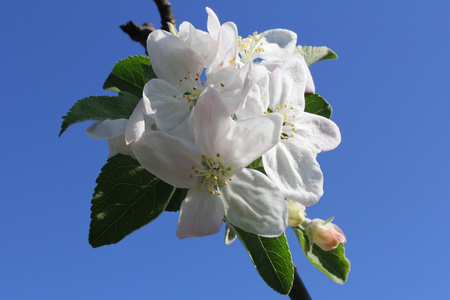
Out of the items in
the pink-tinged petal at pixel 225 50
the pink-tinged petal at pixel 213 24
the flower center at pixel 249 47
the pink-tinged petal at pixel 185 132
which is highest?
the flower center at pixel 249 47

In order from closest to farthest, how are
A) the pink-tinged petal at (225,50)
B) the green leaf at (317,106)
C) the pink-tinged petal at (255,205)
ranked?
1. the pink-tinged petal at (255,205)
2. the pink-tinged petal at (225,50)
3. the green leaf at (317,106)

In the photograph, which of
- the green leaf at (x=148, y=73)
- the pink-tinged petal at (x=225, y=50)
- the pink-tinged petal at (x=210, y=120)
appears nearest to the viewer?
the pink-tinged petal at (x=210, y=120)

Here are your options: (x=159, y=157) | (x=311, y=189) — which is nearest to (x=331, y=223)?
(x=311, y=189)

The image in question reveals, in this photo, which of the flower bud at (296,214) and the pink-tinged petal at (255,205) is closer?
the pink-tinged petal at (255,205)

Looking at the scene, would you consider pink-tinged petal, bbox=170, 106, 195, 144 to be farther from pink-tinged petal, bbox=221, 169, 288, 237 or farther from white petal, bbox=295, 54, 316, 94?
white petal, bbox=295, 54, 316, 94

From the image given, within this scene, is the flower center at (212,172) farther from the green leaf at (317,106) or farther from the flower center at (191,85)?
the green leaf at (317,106)

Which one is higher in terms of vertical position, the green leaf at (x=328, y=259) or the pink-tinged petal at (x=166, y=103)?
the pink-tinged petal at (x=166, y=103)

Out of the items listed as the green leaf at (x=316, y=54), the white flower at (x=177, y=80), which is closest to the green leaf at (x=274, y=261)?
the white flower at (x=177, y=80)
